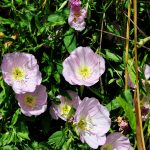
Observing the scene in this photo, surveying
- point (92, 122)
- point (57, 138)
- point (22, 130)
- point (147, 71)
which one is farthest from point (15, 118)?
point (147, 71)

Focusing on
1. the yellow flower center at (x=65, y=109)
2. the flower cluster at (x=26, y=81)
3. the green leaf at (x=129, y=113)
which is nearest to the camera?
the green leaf at (x=129, y=113)

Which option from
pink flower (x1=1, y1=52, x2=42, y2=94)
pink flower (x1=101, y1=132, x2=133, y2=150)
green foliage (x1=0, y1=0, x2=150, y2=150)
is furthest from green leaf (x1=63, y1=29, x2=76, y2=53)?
pink flower (x1=101, y1=132, x2=133, y2=150)

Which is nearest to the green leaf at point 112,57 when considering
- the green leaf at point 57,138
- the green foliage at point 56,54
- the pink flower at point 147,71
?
the green foliage at point 56,54

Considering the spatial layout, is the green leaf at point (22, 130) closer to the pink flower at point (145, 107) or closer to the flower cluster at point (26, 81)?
the flower cluster at point (26, 81)

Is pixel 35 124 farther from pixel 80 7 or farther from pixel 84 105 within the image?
pixel 80 7

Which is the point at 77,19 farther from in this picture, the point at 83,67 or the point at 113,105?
the point at 113,105

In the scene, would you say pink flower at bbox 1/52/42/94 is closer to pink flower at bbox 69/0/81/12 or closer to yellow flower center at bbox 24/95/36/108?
yellow flower center at bbox 24/95/36/108
